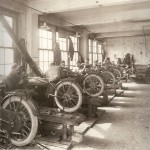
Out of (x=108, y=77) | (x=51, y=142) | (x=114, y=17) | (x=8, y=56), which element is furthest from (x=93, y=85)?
(x=114, y=17)

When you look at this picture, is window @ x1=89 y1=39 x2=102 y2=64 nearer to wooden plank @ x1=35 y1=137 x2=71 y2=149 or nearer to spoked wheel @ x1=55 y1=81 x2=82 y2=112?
spoked wheel @ x1=55 y1=81 x2=82 y2=112

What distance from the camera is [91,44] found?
49.1 feet

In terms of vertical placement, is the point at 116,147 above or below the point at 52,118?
below

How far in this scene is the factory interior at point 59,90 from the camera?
3535mm

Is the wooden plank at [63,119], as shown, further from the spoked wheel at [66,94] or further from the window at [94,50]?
the window at [94,50]

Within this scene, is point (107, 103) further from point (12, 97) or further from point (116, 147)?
point (12, 97)

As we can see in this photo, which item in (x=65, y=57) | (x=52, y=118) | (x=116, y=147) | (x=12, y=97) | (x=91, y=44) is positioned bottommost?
(x=116, y=147)

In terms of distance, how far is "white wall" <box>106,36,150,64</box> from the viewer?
17.5 meters

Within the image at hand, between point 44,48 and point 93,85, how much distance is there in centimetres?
322

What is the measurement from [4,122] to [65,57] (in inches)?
298

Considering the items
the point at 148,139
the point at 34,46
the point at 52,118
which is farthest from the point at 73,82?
the point at 34,46

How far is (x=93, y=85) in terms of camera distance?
6602mm

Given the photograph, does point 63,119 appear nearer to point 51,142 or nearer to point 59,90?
point 51,142

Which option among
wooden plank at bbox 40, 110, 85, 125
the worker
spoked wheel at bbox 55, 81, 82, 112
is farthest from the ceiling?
wooden plank at bbox 40, 110, 85, 125
